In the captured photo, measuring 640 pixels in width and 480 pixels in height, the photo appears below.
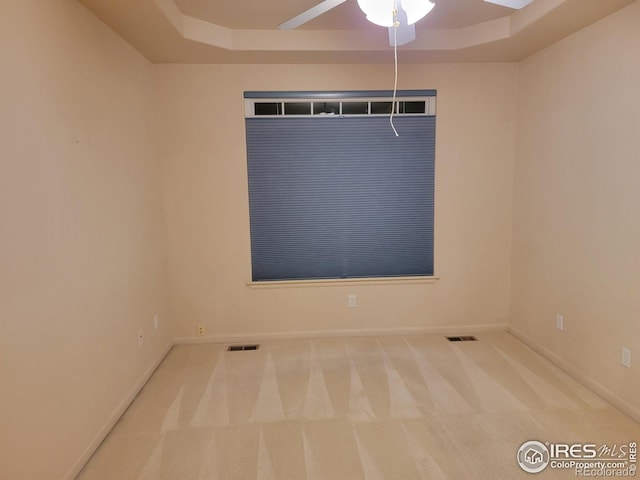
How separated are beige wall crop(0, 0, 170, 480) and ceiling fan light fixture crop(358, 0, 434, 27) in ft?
5.15

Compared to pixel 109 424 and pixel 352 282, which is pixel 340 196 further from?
pixel 109 424

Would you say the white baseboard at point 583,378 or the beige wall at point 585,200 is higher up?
the beige wall at point 585,200

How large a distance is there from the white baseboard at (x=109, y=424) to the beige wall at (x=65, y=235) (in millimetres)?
14

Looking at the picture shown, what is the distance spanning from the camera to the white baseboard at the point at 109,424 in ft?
6.49

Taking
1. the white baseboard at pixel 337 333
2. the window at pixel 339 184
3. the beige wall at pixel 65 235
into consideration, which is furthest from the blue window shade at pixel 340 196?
the beige wall at pixel 65 235

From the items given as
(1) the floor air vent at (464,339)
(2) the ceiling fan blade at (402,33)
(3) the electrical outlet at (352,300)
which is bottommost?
(1) the floor air vent at (464,339)

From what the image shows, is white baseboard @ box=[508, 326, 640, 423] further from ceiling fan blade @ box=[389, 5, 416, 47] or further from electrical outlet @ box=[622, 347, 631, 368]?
ceiling fan blade @ box=[389, 5, 416, 47]

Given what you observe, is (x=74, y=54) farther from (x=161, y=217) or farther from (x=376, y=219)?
(x=376, y=219)

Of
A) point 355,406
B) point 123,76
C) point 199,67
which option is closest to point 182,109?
point 199,67

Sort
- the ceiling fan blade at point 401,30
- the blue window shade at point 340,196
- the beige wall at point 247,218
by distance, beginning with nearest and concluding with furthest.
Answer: the ceiling fan blade at point 401,30, the beige wall at point 247,218, the blue window shade at point 340,196

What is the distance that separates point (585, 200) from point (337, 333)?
2370mm

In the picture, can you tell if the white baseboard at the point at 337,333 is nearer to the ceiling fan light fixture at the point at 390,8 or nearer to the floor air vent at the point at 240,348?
the floor air vent at the point at 240,348

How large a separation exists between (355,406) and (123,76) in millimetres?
2871

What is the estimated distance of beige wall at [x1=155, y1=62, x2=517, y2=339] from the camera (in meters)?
3.44
